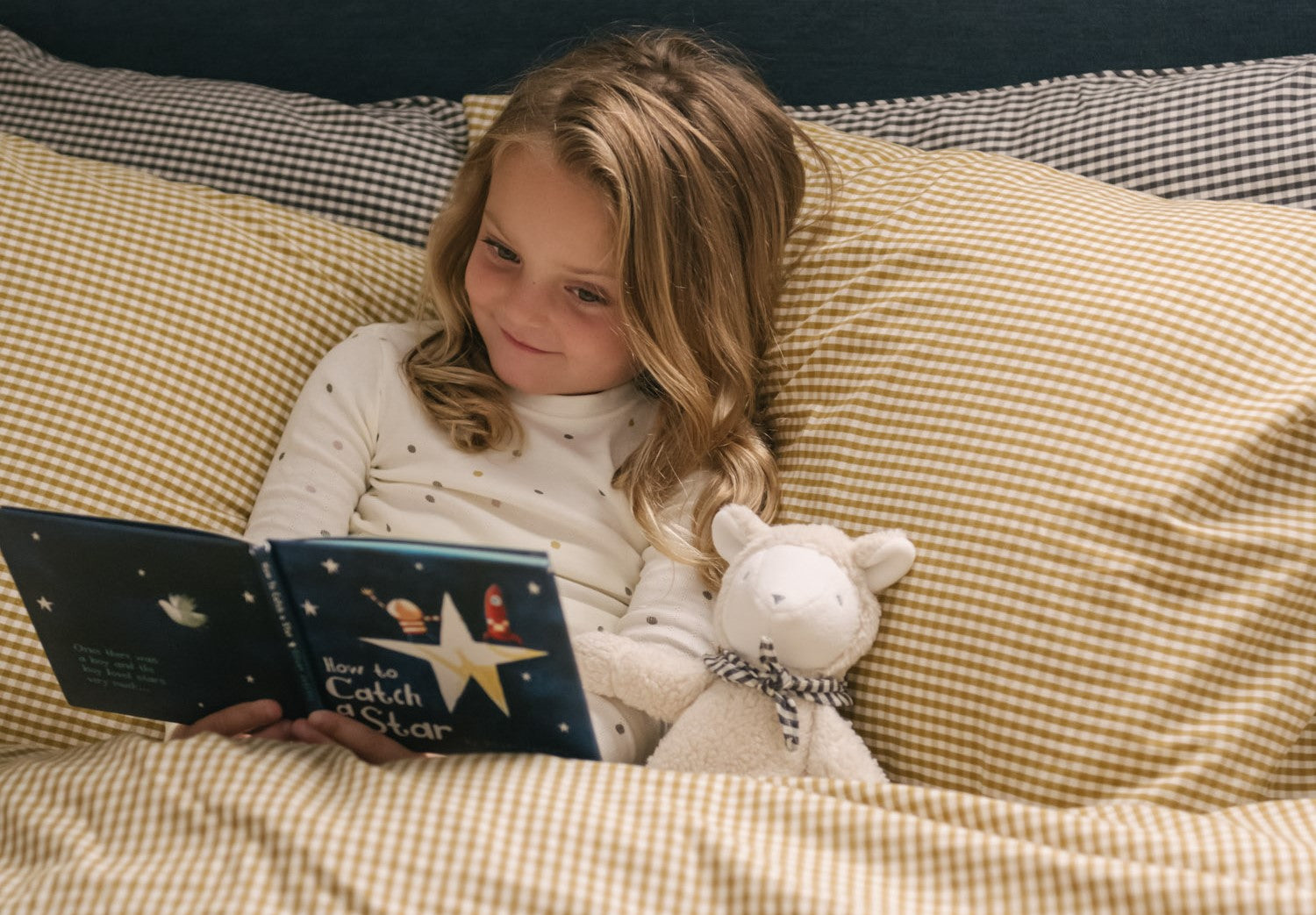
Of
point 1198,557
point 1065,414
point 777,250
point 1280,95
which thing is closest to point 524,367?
point 777,250

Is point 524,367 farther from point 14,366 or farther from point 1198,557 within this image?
point 1198,557

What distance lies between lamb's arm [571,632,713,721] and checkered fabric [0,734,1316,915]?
17cm

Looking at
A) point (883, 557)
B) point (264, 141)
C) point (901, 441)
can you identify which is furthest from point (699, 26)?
point (883, 557)

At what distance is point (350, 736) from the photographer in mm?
905

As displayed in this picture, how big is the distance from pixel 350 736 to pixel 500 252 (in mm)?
470

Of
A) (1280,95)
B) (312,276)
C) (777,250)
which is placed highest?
(1280,95)

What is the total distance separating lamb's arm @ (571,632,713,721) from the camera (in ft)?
3.30

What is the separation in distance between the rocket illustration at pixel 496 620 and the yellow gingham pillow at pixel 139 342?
48cm

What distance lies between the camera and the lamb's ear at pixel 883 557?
0.97 m

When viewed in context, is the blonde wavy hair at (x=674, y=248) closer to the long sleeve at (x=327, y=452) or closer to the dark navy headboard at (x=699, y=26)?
the long sleeve at (x=327, y=452)

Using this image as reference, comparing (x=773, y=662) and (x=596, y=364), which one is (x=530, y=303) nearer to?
(x=596, y=364)

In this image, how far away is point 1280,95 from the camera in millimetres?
1220

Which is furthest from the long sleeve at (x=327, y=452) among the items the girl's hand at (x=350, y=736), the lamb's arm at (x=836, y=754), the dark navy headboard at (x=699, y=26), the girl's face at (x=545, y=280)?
the dark navy headboard at (x=699, y=26)

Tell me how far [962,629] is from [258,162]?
996 mm
